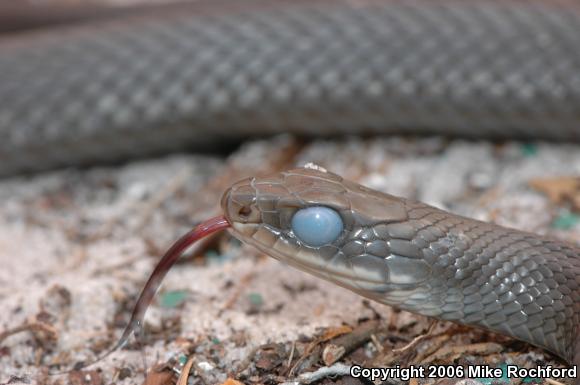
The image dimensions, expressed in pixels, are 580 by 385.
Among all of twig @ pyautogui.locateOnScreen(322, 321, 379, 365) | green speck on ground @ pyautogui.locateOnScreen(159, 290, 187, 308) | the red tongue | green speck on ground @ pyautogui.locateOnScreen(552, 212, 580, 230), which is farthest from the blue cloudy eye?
green speck on ground @ pyautogui.locateOnScreen(552, 212, 580, 230)

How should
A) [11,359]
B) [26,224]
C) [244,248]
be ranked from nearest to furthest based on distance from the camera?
[11,359] < [244,248] < [26,224]

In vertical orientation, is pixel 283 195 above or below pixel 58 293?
above

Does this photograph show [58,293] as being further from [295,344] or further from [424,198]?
[424,198]

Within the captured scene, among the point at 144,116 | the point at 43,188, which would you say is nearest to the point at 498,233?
the point at 144,116

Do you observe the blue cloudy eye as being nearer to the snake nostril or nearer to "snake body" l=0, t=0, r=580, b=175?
the snake nostril

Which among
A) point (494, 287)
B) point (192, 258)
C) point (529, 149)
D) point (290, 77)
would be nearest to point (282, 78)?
point (290, 77)
